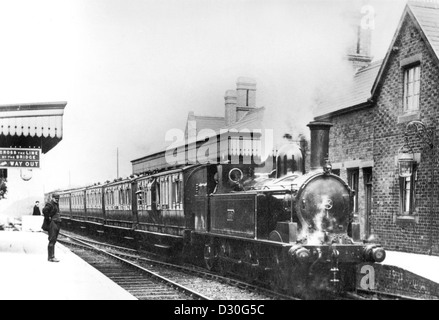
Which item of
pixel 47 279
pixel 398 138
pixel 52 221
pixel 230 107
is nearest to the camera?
pixel 47 279

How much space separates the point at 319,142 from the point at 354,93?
926 centimetres

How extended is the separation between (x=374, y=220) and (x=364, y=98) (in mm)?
3753

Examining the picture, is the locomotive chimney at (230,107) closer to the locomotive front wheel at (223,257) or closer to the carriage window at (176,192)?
the carriage window at (176,192)

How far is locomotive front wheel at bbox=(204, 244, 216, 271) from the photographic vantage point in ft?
43.5

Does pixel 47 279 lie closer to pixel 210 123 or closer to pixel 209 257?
pixel 209 257

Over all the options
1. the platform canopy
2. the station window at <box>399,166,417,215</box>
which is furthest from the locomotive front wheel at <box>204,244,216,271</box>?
the station window at <box>399,166,417,215</box>

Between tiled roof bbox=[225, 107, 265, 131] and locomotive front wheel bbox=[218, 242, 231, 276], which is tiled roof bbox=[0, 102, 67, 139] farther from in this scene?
tiled roof bbox=[225, 107, 265, 131]

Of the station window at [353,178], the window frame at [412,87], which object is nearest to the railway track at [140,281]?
the station window at [353,178]

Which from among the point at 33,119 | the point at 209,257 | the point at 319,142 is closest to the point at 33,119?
the point at 33,119

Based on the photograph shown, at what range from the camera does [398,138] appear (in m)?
16.1

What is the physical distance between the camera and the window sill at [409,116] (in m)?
15.3

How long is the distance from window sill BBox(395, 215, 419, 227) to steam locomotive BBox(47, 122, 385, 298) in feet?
16.0

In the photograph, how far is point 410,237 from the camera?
15.4 meters

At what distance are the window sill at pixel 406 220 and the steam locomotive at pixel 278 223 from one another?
16.0 ft
